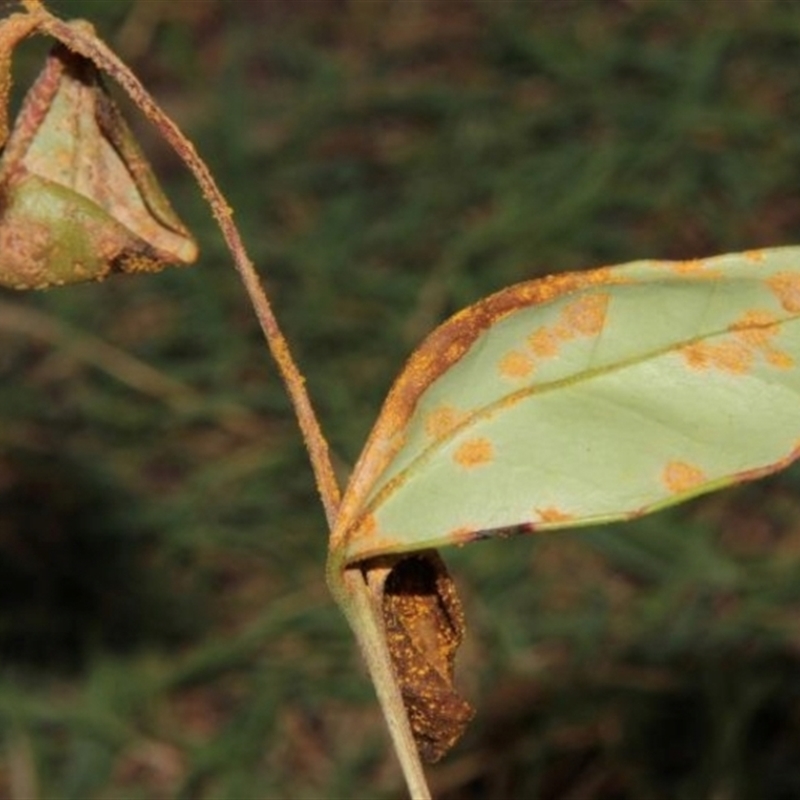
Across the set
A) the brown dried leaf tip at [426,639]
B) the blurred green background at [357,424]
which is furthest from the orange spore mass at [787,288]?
the blurred green background at [357,424]

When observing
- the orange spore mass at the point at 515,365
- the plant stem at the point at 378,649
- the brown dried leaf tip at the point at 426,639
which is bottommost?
the brown dried leaf tip at the point at 426,639

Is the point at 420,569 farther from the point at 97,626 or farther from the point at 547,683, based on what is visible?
the point at 97,626

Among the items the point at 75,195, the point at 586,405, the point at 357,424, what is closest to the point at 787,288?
the point at 586,405

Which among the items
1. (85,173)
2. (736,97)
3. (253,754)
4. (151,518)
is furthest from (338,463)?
(85,173)

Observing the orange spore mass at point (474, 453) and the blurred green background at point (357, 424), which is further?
the blurred green background at point (357, 424)

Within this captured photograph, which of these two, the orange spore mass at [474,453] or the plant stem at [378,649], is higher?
the orange spore mass at [474,453]

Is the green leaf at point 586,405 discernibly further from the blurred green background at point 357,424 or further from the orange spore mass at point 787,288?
the blurred green background at point 357,424

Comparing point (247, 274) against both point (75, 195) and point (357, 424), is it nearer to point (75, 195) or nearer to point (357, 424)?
point (75, 195)
